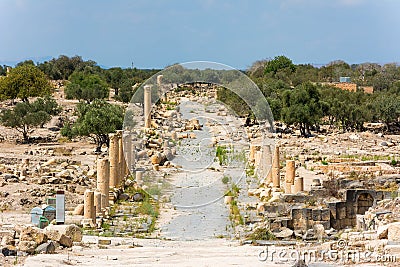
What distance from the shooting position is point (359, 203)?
20.5 meters

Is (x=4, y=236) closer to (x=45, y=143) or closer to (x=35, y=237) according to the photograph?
(x=35, y=237)

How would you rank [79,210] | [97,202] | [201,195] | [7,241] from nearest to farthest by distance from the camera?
1. [7,241]
2. [79,210]
3. [97,202]
4. [201,195]

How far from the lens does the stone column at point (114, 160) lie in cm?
2542

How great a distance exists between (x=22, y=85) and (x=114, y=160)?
1219 inches

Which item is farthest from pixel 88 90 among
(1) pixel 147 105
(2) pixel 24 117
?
(1) pixel 147 105

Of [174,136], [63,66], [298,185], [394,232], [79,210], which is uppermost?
[63,66]

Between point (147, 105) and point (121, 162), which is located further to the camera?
point (147, 105)

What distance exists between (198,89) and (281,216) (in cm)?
1653

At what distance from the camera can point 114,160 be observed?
25.7 meters

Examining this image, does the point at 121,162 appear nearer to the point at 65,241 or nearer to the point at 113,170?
the point at 113,170

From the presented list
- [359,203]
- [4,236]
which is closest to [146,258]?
[4,236]

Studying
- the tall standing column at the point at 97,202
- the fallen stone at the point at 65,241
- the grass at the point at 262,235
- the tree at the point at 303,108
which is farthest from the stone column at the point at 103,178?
the tree at the point at 303,108

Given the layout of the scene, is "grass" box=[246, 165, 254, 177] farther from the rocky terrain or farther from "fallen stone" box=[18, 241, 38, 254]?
"fallen stone" box=[18, 241, 38, 254]

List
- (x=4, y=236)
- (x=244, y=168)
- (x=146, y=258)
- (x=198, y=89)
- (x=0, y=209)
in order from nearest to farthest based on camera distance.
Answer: (x=146, y=258), (x=4, y=236), (x=0, y=209), (x=244, y=168), (x=198, y=89)
